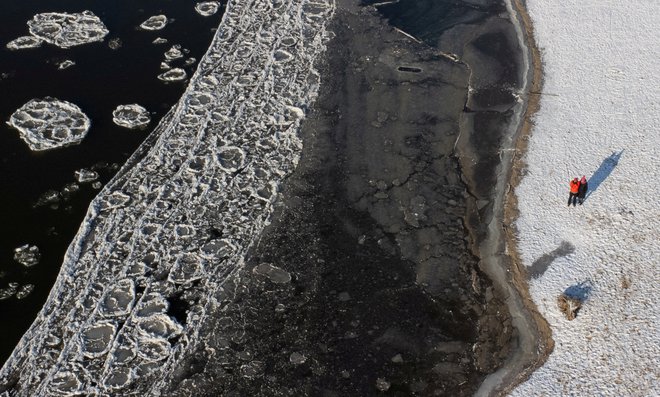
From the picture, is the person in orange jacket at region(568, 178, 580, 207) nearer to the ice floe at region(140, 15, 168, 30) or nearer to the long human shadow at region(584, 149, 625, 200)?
the long human shadow at region(584, 149, 625, 200)

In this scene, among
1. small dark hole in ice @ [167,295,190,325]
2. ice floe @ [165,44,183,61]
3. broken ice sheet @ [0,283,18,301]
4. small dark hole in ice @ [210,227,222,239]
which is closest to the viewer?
small dark hole in ice @ [167,295,190,325]

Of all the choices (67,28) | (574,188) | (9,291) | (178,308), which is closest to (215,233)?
(178,308)

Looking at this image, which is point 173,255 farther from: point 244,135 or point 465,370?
point 465,370

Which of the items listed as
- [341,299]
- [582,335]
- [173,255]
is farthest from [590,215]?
[173,255]

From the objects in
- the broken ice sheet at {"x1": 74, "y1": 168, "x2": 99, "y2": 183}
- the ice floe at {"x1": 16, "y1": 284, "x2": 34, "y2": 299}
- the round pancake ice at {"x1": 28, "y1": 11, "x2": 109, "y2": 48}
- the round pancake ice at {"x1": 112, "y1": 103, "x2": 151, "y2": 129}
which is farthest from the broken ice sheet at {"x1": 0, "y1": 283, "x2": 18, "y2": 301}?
the round pancake ice at {"x1": 28, "y1": 11, "x2": 109, "y2": 48}

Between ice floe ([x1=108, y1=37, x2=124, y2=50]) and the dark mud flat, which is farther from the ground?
ice floe ([x1=108, y1=37, x2=124, y2=50])

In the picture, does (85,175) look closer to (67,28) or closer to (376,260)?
(67,28)

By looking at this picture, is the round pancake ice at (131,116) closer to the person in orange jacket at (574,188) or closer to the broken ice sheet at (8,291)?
the broken ice sheet at (8,291)
